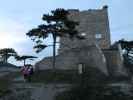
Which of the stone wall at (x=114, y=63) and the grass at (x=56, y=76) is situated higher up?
the stone wall at (x=114, y=63)

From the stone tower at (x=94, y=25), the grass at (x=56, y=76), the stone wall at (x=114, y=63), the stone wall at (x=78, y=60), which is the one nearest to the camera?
the grass at (x=56, y=76)

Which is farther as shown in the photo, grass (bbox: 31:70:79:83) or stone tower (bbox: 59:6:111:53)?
stone tower (bbox: 59:6:111:53)

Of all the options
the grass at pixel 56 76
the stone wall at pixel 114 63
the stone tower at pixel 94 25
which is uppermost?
the stone tower at pixel 94 25

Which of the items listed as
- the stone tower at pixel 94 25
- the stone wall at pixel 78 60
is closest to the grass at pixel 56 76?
the stone wall at pixel 78 60

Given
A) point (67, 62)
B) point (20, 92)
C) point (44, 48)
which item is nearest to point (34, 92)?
point (20, 92)

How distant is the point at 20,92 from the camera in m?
29.6

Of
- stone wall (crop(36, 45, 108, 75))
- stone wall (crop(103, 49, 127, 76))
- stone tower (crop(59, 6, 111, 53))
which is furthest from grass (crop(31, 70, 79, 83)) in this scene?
stone tower (crop(59, 6, 111, 53))

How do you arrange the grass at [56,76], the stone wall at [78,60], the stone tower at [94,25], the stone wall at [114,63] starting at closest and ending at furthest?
the grass at [56,76]
the stone wall at [114,63]
the stone wall at [78,60]
the stone tower at [94,25]

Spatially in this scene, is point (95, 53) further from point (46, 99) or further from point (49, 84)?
point (46, 99)

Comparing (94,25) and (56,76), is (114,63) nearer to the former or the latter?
(56,76)

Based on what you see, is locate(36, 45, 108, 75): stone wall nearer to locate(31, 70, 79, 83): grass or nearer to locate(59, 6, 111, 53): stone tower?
locate(31, 70, 79, 83): grass

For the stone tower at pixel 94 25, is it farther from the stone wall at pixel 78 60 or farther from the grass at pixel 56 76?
the grass at pixel 56 76

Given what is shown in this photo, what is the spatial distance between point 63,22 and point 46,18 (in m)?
1.68

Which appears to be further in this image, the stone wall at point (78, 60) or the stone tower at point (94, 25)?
the stone tower at point (94, 25)
